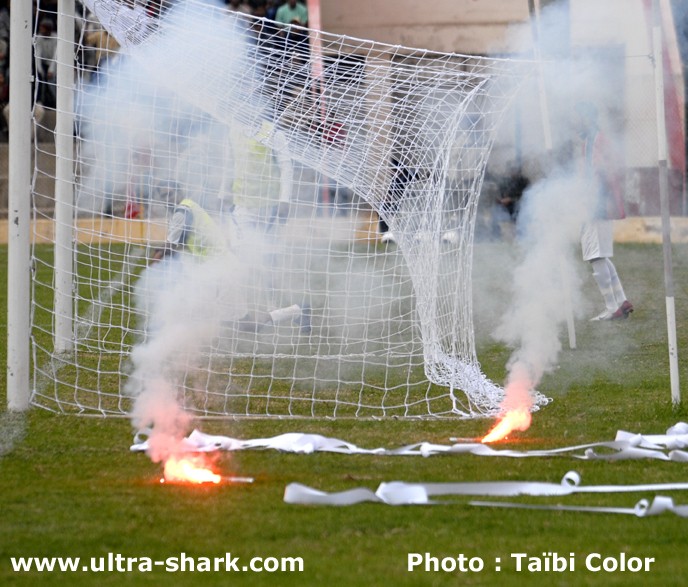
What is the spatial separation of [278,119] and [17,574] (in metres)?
4.33

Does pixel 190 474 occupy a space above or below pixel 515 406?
below

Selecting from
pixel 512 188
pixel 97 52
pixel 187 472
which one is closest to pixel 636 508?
pixel 187 472

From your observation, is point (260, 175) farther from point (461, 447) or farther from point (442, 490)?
point (442, 490)

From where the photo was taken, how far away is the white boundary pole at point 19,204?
6934mm

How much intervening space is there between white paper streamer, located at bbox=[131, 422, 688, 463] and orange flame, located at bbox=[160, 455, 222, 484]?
0.28 metres

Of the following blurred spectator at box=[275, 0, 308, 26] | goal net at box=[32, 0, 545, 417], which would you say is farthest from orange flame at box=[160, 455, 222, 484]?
blurred spectator at box=[275, 0, 308, 26]

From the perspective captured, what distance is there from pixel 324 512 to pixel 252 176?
167 inches

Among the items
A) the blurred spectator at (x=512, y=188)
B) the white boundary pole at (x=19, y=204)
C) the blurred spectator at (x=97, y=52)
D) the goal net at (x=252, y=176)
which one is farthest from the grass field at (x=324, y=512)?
the blurred spectator at (x=512, y=188)

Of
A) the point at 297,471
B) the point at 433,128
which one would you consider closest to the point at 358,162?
the point at 433,128

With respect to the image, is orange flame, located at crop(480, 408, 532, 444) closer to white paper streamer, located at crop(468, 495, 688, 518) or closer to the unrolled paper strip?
the unrolled paper strip

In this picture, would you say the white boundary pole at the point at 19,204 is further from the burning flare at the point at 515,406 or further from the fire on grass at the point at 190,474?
the burning flare at the point at 515,406

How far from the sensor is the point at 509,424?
6.67 metres

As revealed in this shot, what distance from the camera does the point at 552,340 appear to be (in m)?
8.19

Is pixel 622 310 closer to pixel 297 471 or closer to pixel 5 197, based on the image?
pixel 297 471
